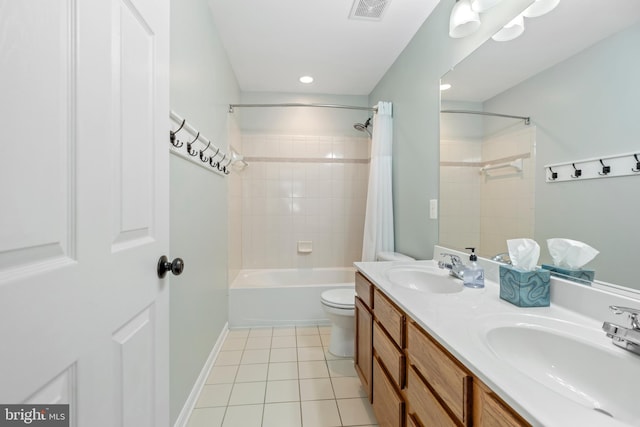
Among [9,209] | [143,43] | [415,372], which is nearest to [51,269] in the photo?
[9,209]

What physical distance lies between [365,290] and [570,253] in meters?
0.93

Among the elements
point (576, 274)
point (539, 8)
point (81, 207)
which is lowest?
point (576, 274)

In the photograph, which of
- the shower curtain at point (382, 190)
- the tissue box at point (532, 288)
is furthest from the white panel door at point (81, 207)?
the shower curtain at point (382, 190)

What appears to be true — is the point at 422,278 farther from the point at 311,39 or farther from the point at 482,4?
the point at 311,39

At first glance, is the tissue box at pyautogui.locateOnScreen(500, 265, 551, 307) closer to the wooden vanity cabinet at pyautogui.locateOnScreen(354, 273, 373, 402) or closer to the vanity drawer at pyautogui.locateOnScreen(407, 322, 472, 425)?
the vanity drawer at pyautogui.locateOnScreen(407, 322, 472, 425)

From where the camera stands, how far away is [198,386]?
1727mm

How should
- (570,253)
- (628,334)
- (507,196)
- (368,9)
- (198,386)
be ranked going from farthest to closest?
(368,9)
(198,386)
(507,196)
(570,253)
(628,334)

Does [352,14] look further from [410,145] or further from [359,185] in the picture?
[359,185]

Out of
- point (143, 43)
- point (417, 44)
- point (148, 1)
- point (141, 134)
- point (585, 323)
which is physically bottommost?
point (585, 323)

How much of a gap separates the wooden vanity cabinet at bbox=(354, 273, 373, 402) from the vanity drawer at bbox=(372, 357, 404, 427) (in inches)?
3.4

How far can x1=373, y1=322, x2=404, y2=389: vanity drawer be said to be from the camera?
3.61 ft

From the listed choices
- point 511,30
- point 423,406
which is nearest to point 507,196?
point 511,30

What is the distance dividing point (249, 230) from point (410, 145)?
2012mm

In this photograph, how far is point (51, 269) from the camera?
0.47 m
